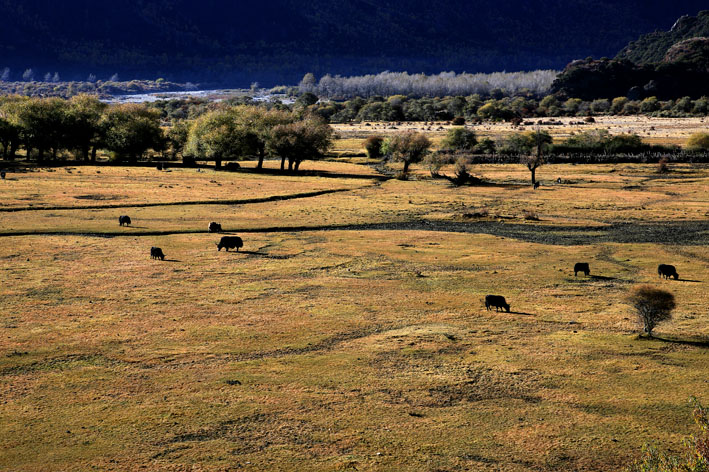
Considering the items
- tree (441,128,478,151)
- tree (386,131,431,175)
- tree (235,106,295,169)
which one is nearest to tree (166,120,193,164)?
tree (235,106,295,169)

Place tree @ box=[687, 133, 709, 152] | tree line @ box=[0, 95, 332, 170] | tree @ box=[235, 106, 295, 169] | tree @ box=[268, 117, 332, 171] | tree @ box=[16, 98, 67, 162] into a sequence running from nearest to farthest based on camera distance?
tree @ box=[268, 117, 332, 171], tree line @ box=[0, 95, 332, 170], tree @ box=[235, 106, 295, 169], tree @ box=[16, 98, 67, 162], tree @ box=[687, 133, 709, 152]

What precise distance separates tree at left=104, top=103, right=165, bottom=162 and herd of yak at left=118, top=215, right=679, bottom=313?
7879cm

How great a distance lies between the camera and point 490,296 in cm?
4581

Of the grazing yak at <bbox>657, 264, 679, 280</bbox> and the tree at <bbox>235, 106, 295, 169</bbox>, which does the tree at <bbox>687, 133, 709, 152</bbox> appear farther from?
the grazing yak at <bbox>657, 264, 679, 280</bbox>

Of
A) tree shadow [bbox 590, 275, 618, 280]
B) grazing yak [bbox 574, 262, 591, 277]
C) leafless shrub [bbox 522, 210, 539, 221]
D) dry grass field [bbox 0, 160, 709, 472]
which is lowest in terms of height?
dry grass field [bbox 0, 160, 709, 472]

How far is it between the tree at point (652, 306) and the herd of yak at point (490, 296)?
8315 millimetres

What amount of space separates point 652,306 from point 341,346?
18471 mm

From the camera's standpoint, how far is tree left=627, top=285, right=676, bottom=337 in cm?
4050

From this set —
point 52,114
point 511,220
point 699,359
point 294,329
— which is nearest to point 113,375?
point 294,329

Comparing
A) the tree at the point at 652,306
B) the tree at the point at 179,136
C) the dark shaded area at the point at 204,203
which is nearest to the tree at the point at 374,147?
the tree at the point at 179,136

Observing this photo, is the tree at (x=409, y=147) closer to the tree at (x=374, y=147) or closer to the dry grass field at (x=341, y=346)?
the tree at (x=374, y=147)

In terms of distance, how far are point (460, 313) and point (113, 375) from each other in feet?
73.0

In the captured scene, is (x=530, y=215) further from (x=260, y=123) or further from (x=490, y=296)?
(x=260, y=123)

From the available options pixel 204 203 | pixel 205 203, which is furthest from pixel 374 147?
pixel 204 203
